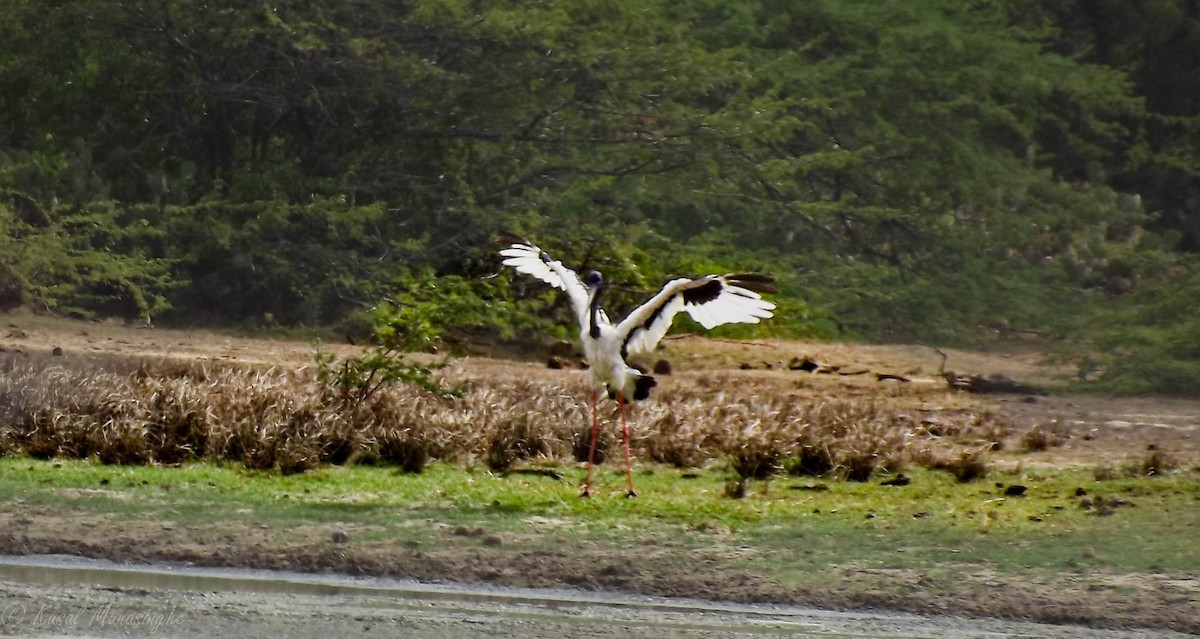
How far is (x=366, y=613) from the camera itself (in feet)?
22.9

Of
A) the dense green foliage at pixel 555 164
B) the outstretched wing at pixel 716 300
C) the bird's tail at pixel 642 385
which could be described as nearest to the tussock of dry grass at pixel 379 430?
the bird's tail at pixel 642 385

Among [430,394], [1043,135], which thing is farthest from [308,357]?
[1043,135]

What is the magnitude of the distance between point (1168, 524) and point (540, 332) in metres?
10.5

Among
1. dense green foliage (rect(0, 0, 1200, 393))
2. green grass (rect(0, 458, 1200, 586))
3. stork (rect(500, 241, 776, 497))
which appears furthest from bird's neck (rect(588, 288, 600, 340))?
dense green foliage (rect(0, 0, 1200, 393))

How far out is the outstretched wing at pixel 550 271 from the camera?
10.2m

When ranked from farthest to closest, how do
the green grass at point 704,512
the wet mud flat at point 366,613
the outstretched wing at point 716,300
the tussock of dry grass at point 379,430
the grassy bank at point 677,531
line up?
the tussock of dry grass at point 379,430, the outstretched wing at point 716,300, the green grass at point 704,512, the grassy bank at point 677,531, the wet mud flat at point 366,613

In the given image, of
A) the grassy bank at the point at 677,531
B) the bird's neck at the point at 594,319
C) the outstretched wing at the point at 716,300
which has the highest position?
the outstretched wing at the point at 716,300

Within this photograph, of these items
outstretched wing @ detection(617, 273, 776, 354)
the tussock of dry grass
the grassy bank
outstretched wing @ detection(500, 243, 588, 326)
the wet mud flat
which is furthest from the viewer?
the tussock of dry grass

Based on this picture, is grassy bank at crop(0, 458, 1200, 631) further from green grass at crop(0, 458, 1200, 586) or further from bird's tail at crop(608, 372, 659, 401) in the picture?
bird's tail at crop(608, 372, 659, 401)

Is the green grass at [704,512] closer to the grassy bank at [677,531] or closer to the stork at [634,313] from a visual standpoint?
the grassy bank at [677,531]

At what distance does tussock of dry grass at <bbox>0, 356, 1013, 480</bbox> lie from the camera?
33.9ft

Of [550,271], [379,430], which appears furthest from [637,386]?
[379,430]

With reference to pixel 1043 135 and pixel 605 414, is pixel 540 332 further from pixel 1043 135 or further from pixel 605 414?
pixel 1043 135

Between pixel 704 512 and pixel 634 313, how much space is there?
125 cm
